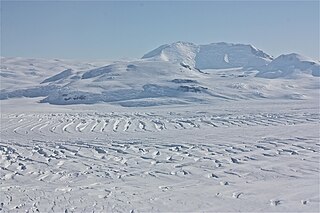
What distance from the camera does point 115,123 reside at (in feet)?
79.5

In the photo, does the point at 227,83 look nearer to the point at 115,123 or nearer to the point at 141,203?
the point at 115,123

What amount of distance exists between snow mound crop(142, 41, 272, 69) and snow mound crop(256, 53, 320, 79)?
151ft

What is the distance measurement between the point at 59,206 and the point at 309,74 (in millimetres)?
86457

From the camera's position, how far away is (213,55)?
621 feet

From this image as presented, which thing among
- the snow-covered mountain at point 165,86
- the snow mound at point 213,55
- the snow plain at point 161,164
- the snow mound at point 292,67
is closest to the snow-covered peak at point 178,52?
the snow mound at point 213,55

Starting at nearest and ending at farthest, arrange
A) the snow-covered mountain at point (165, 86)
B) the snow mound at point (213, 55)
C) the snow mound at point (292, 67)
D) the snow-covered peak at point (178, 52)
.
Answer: the snow-covered mountain at point (165, 86) < the snow mound at point (292, 67) < the snow-covered peak at point (178, 52) < the snow mound at point (213, 55)

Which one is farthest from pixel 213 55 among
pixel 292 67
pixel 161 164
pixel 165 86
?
pixel 161 164

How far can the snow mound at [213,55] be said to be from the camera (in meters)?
169

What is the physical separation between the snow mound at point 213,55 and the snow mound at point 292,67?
45991mm

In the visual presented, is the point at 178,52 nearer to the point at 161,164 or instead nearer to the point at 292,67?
the point at 292,67

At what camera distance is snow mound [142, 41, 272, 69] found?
169m

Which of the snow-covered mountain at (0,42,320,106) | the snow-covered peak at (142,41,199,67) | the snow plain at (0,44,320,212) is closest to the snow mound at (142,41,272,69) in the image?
the snow-covered peak at (142,41,199,67)

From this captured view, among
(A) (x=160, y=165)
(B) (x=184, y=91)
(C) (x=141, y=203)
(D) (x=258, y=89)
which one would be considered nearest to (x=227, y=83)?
(D) (x=258, y=89)

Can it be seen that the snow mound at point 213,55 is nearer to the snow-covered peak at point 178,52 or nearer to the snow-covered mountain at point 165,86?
the snow-covered peak at point 178,52
